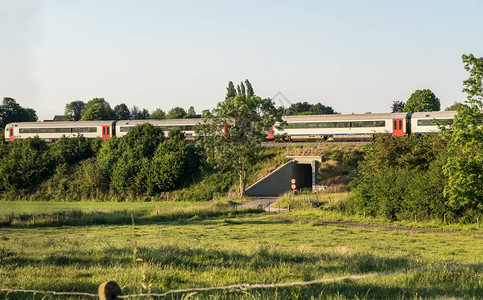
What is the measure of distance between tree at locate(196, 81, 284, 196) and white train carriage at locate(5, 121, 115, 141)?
24.0 metres

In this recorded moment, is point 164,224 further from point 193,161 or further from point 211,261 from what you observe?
point 193,161

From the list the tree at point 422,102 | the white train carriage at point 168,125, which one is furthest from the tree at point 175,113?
the tree at point 422,102

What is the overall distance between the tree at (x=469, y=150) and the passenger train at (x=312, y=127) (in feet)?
87.4

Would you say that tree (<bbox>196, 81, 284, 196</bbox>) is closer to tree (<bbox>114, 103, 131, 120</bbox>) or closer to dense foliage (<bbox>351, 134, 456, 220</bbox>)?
dense foliage (<bbox>351, 134, 456, 220</bbox>)

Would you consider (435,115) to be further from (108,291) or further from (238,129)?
(108,291)

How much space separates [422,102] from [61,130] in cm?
6972

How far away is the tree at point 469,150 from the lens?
25703mm

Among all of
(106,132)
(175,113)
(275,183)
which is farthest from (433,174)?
(175,113)

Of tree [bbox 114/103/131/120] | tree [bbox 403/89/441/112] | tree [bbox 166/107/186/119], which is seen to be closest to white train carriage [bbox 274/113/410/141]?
tree [bbox 403/89/441/112]

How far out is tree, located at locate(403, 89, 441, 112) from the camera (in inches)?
3795

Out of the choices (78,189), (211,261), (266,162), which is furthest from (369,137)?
(211,261)

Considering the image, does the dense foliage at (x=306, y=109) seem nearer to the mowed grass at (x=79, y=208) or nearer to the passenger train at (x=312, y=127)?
the passenger train at (x=312, y=127)

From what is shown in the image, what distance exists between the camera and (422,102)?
97562 mm

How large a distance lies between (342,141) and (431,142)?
85.7 feet
